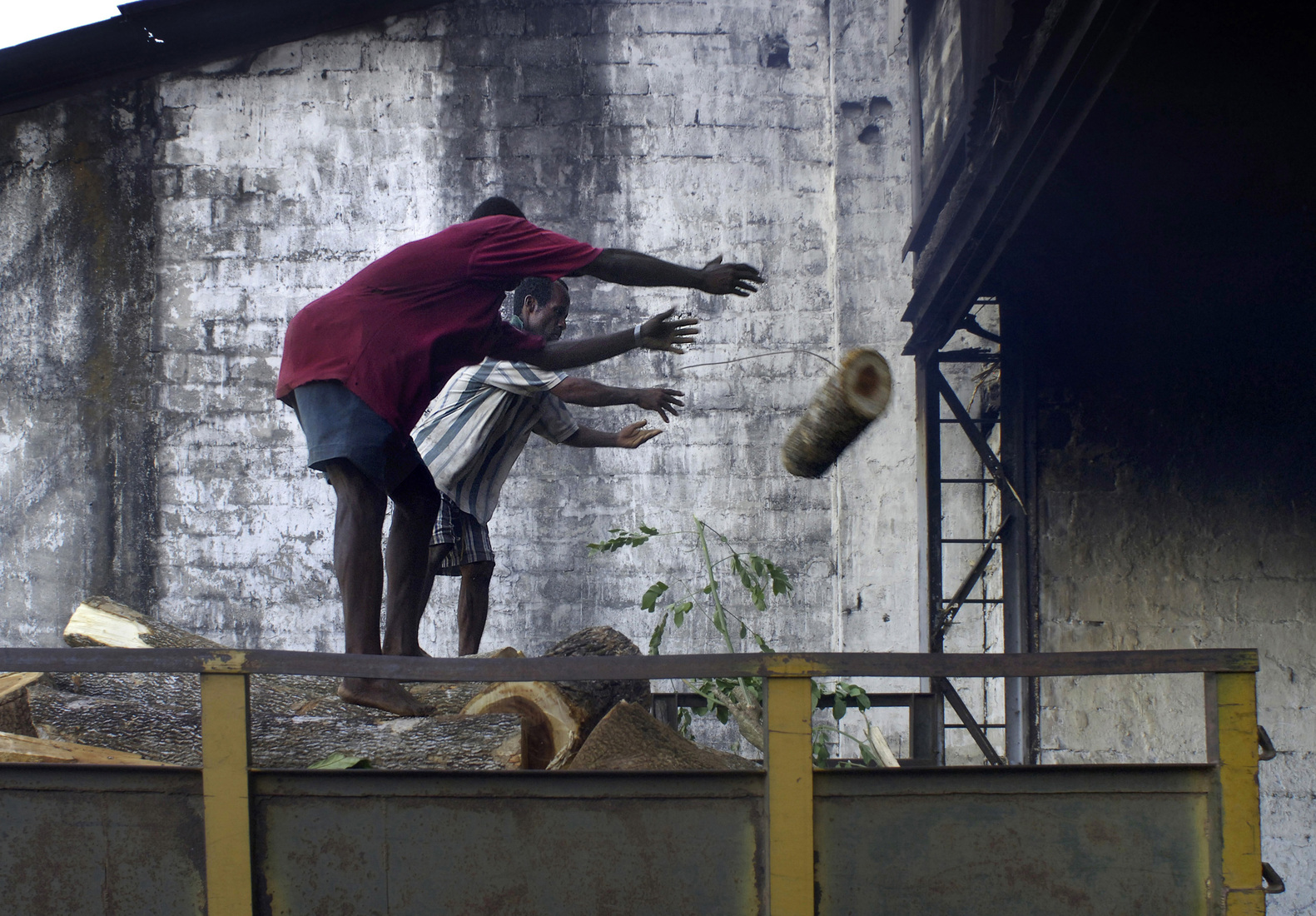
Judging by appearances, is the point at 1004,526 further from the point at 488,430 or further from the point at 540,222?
the point at 540,222

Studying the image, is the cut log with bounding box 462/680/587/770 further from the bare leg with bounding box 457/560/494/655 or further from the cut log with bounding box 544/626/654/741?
the bare leg with bounding box 457/560/494/655

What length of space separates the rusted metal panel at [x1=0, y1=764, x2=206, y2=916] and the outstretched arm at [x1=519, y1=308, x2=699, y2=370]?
1.62m

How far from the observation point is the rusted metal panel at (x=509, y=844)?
4.32 feet

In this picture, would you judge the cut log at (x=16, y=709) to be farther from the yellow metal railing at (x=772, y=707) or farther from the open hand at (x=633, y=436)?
the open hand at (x=633, y=436)

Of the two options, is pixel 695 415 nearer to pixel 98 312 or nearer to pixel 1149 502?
pixel 1149 502

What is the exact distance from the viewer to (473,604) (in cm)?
348

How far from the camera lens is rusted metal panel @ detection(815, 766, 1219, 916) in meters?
1.32

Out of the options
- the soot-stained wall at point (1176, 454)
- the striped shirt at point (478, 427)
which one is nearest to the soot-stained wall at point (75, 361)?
the striped shirt at point (478, 427)

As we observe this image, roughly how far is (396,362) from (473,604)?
147 cm

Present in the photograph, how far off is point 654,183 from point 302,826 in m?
4.69

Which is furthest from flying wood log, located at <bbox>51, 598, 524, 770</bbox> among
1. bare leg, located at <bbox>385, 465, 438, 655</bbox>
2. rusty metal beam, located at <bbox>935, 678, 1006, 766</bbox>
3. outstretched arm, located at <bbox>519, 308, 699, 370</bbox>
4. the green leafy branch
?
rusty metal beam, located at <bbox>935, 678, 1006, 766</bbox>

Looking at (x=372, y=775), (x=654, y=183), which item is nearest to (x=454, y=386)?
(x=372, y=775)

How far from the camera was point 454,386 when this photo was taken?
3.35 metres

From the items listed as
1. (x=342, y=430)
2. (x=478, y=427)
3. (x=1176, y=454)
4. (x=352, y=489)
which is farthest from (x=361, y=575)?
(x=1176, y=454)
